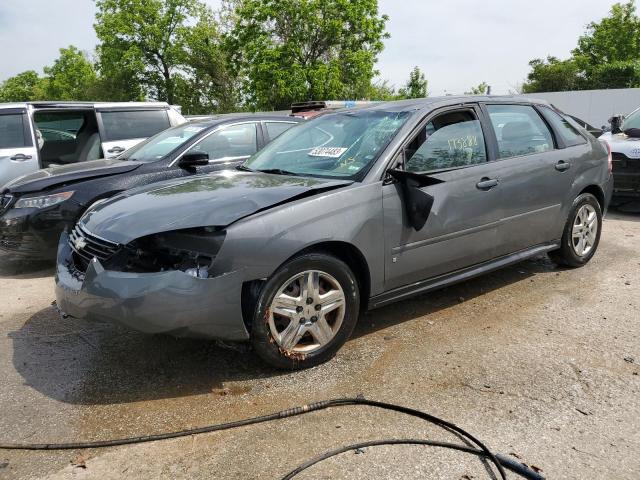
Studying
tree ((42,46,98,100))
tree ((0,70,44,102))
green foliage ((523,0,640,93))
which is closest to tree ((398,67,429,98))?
green foliage ((523,0,640,93))

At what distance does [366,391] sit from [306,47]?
2943 cm

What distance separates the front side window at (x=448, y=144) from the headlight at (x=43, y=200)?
11.9ft

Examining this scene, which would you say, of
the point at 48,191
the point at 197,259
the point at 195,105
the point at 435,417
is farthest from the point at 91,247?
the point at 195,105

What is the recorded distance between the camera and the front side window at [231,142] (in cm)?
636

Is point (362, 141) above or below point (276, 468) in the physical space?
above

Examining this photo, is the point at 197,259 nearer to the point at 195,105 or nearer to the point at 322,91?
the point at 322,91

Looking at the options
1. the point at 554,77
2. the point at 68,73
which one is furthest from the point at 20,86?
the point at 554,77

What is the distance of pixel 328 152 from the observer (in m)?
4.08

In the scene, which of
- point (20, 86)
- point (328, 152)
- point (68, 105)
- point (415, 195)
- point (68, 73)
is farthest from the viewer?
point (20, 86)

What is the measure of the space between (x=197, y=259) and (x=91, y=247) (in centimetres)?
79

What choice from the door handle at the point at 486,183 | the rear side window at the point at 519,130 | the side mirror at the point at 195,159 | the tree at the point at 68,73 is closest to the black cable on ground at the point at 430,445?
the door handle at the point at 486,183

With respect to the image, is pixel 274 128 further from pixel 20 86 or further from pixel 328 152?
pixel 20 86

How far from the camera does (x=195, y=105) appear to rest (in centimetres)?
4172

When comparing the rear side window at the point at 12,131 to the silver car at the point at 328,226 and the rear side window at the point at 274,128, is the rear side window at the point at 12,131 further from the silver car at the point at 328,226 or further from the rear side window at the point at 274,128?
the silver car at the point at 328,226
